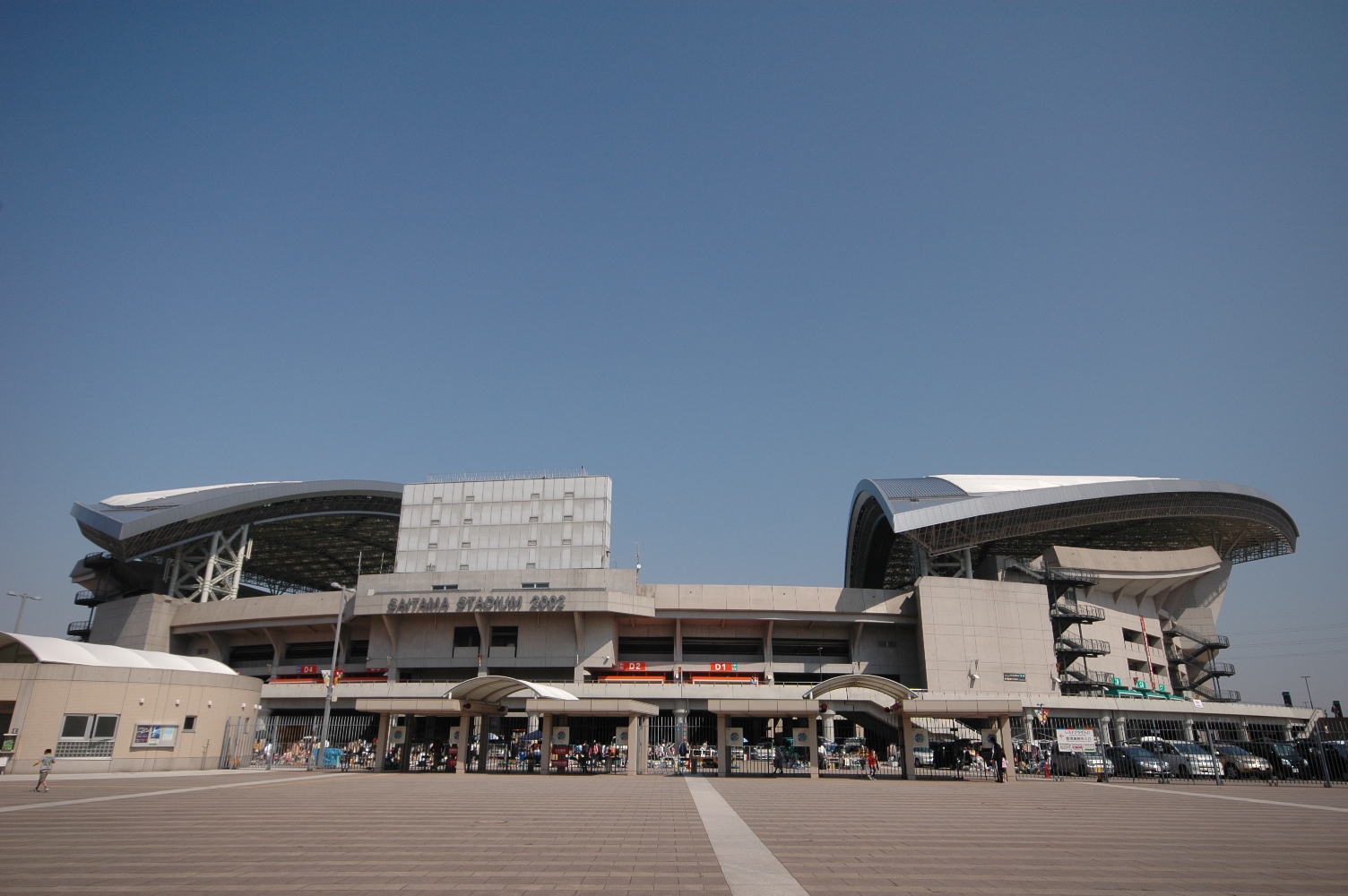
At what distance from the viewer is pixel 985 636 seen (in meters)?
59.6

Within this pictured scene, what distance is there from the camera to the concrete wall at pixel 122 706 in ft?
92.7

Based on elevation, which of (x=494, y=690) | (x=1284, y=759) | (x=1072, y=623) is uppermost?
(x=1072, y=623)

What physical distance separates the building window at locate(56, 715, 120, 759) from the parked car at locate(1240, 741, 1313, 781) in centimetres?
4468

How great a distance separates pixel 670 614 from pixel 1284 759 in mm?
39800

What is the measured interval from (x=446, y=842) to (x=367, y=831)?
2.32 meters

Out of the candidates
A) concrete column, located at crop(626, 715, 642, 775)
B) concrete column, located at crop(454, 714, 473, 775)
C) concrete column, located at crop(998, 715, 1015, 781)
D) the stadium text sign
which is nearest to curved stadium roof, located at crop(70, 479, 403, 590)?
the stadium text sign

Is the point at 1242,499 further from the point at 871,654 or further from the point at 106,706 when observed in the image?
the point at 106,706

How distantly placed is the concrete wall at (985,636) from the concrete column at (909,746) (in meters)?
27.2

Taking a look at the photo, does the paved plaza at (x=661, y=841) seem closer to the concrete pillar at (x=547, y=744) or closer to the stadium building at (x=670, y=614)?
the concrete pillar at (x=547, y=744)

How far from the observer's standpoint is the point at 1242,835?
14297 mm

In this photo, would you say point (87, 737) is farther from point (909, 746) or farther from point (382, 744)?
point (909, 746)

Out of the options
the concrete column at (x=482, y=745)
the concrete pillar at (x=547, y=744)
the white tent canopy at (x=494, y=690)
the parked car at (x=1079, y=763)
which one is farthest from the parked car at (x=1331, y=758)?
the concrete column at (x=482, y=745)

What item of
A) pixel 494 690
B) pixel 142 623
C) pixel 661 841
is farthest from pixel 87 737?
pixel 142 623

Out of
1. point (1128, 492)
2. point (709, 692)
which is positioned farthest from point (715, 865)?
point (1128, 492)
